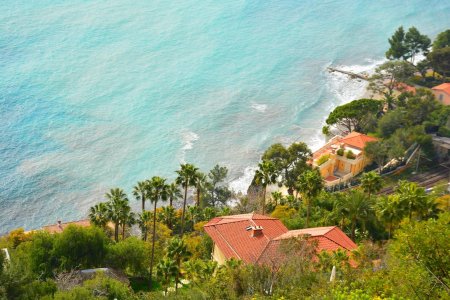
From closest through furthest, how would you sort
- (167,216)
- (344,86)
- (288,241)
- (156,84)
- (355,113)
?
1. (288,241)
2. (167,216)
3. (355,113)
4. (156,84)
5. (344,86)

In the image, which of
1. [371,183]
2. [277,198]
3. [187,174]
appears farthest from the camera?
[277,198]

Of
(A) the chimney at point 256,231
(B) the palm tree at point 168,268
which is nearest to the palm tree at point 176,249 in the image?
(B) the palm tree at point 168,268

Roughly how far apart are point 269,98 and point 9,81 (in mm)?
43967

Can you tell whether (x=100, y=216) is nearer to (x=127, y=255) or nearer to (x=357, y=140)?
(x=127, y=255)

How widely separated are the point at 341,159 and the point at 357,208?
25507 mm

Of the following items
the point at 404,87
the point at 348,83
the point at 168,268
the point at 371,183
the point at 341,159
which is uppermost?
the point at 348,83

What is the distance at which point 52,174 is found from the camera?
82.3 m

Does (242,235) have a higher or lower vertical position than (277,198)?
lower

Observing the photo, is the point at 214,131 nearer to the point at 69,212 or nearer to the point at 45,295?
the point at 69,212

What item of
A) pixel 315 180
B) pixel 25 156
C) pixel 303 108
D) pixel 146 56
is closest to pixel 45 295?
pixel 315 180

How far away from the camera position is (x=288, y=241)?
134 feet

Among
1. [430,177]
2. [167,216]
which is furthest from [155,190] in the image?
[430,177]

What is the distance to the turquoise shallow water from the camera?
8369 centimetres

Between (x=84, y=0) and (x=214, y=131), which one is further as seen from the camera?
(x=84, y=0)
